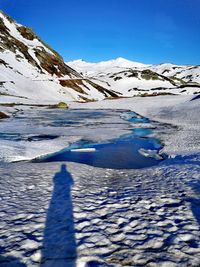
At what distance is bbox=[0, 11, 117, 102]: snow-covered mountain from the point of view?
70556 mm

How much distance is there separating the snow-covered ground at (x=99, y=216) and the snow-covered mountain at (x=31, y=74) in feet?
146

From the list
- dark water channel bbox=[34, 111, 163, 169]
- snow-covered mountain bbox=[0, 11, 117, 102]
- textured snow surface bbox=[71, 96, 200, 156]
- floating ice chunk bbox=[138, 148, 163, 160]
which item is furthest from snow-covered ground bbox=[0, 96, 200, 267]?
snow-covered mountain bbox=[0, 11, 117, 102]

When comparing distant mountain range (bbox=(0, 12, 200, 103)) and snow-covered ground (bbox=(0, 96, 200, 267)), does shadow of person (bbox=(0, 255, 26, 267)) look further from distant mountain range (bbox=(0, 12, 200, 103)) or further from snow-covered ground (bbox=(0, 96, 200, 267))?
distant mountain range (bbox=(0, 12, 200, 103))

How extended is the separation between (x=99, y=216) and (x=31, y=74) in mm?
83743

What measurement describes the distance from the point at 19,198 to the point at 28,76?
79350mm

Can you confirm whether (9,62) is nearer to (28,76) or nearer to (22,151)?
(28,76)

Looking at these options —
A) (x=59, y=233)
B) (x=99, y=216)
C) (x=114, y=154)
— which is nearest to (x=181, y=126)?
(x=114, y=154)

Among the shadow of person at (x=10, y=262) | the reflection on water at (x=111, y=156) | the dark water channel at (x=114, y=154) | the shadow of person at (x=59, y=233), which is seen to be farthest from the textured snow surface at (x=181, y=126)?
the shadow of person at (x=10, y=262)

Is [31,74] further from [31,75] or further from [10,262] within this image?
[10,262]

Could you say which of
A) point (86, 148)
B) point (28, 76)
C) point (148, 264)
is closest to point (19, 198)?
point (148, 264)

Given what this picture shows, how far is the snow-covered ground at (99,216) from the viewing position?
525 cm

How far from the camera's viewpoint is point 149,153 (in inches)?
608

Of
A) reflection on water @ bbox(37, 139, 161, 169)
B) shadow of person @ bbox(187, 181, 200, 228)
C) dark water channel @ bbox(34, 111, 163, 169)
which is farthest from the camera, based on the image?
dark water channel @ bbox(34, 111, 163, 169)

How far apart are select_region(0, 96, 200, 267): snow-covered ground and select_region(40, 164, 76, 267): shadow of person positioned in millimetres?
15
